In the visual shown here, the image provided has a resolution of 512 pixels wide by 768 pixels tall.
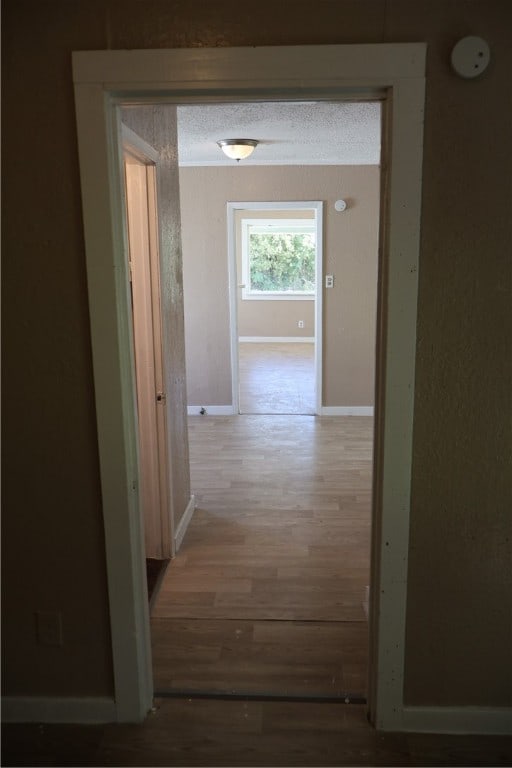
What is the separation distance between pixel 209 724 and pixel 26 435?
116cm

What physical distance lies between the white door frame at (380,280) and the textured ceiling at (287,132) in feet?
4.16

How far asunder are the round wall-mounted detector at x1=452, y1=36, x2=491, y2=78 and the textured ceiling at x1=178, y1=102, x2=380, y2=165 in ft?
4.46

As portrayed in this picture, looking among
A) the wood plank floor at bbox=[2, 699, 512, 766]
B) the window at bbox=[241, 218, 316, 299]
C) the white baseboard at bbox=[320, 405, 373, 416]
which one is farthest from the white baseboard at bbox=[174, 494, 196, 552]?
Answer: the window at bbox=[241, 218, 316, 299]

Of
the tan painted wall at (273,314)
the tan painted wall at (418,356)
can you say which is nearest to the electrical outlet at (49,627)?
the tan painted wall at (418,356)

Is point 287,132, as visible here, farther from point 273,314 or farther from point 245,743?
point 273,314

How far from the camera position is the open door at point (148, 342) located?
2.79 meters

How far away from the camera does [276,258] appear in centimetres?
1099

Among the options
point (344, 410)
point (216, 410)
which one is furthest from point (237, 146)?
point (344, 410)

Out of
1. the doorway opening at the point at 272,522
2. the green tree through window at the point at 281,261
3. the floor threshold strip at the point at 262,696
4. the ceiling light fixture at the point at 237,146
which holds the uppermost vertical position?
the ceiling light fixture at the point at 237,146

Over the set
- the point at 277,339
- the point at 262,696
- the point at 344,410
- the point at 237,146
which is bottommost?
the point at 262,696

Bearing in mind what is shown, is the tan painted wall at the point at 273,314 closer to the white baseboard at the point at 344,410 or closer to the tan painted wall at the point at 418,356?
the white baseboard at the point at 344,410

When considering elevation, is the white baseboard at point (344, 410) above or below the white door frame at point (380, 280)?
below

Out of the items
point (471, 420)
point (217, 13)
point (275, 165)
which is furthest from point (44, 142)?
point (275, 165)

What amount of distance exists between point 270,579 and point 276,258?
28.6ft
